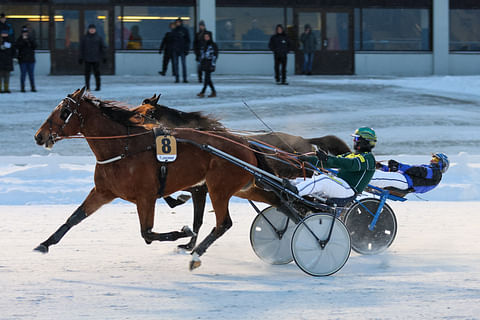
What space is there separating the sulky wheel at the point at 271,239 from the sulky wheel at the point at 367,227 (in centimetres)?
62

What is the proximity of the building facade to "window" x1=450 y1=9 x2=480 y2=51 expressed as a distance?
0.12ft

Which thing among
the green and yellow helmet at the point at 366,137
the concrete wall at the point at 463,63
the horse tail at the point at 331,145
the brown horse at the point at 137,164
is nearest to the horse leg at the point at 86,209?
the brown horse at the point at 137,164

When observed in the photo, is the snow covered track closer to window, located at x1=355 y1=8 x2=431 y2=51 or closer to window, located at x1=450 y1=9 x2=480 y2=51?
window, located at x1=355 y1=8 x2=431 y2=51

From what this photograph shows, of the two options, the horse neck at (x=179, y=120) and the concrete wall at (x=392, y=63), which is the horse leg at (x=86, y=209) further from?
the concrete wall at (x=392, y=63)

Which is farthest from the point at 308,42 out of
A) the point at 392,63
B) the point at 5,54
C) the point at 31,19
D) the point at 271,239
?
the point at 271,239

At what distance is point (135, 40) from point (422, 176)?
20.9 m

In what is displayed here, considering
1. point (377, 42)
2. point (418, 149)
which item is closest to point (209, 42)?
point (418, 149)

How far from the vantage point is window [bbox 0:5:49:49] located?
26438 millimetres

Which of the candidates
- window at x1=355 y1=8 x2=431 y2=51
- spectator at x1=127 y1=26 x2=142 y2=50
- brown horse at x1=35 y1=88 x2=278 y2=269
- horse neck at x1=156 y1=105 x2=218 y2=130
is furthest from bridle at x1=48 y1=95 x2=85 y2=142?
window at x1=355 y1=8 x2=431 y2=51

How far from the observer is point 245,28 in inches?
1100

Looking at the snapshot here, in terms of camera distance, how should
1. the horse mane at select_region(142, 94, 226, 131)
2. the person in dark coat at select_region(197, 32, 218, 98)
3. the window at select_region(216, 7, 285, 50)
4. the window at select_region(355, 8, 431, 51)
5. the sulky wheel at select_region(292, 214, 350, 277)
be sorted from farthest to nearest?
the window at select_region(355, 8, 431, 51), the window at select_region(216, 7, 285, 50), the person in dark coat at select_region(197, 32, 218, 98), the horse mane at select_region(142, 94, 226, 131), the sulky wheel at select_region(292, 214, 350, 277)

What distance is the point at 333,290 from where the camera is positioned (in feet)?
20.3

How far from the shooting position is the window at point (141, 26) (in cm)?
2730

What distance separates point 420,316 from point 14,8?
23384 mm
